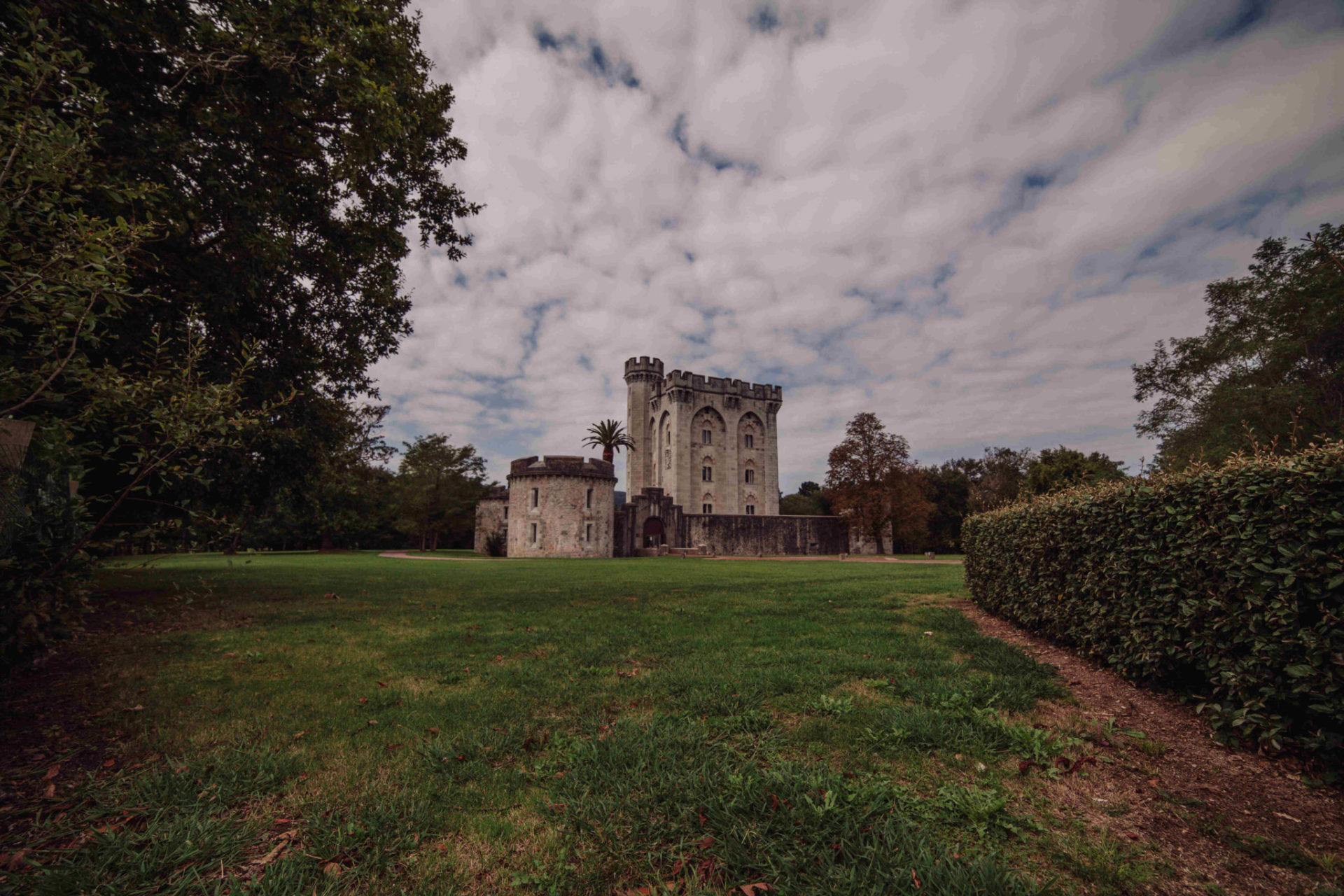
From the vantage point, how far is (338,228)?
29.3 feet

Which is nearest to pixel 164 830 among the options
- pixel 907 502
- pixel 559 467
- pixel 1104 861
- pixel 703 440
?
pixel 1104 861

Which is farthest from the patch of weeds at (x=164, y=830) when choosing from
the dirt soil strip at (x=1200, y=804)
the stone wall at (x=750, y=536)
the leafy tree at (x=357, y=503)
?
the stone wall at (x=750, y=536)

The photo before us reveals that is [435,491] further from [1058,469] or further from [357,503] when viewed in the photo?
[1058,469]

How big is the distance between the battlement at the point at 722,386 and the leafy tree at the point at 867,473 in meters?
18.1

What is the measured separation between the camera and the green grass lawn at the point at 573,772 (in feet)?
8.16

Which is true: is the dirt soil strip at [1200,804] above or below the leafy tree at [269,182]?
below

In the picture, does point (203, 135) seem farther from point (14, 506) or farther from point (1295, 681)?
point (1295, 681)

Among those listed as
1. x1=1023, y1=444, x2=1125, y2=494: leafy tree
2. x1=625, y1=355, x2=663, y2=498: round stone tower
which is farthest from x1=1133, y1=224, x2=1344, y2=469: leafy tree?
x1=625, y1=355, x2=663, y2=498: round stone tower

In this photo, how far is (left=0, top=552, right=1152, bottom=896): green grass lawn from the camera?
2.49 meters

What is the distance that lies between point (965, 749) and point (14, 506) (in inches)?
271

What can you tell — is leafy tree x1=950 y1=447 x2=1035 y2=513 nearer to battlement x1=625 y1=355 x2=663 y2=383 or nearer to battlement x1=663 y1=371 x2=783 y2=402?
battlement x1=663 y1=371 x2=783 y2=402

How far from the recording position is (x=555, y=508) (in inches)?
1478

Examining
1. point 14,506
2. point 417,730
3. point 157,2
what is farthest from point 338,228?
point 417,730

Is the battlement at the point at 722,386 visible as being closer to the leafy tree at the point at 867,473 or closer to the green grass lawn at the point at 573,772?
the leafy tree at the point at 867,473
